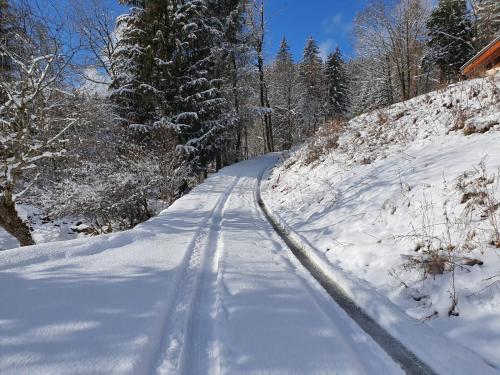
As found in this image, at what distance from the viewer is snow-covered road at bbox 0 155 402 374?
247 centimetres

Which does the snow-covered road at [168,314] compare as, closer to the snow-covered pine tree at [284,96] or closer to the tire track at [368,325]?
the tire track at [368,325]

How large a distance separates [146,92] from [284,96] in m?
23.7

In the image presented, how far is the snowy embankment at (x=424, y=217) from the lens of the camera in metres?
3.15

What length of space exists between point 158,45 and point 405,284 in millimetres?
16962

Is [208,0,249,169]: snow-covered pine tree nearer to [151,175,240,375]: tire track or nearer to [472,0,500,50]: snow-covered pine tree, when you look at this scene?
[151,175,240,375]: tire track

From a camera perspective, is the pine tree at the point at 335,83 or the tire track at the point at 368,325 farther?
the pine tree at the point at 335,83

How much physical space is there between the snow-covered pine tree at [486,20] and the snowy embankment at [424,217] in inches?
799

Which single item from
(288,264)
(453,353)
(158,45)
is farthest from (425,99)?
(158,45)

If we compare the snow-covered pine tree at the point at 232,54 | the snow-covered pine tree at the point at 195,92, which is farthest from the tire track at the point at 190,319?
the snow-covered pine tree at the point at 232,54

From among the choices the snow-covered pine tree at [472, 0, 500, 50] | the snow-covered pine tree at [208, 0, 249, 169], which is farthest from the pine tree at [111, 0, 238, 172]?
the snow-covered pine tree at [472, 0, 500, 50]

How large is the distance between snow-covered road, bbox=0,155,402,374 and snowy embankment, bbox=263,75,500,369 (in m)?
0.79

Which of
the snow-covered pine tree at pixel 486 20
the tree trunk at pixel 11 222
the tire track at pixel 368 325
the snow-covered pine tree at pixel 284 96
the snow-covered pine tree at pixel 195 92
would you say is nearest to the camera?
the tire track at pixel 368 325

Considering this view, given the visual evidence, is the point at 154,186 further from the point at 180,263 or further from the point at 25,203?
the point at 180,263

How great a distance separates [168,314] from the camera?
3.24 metres
